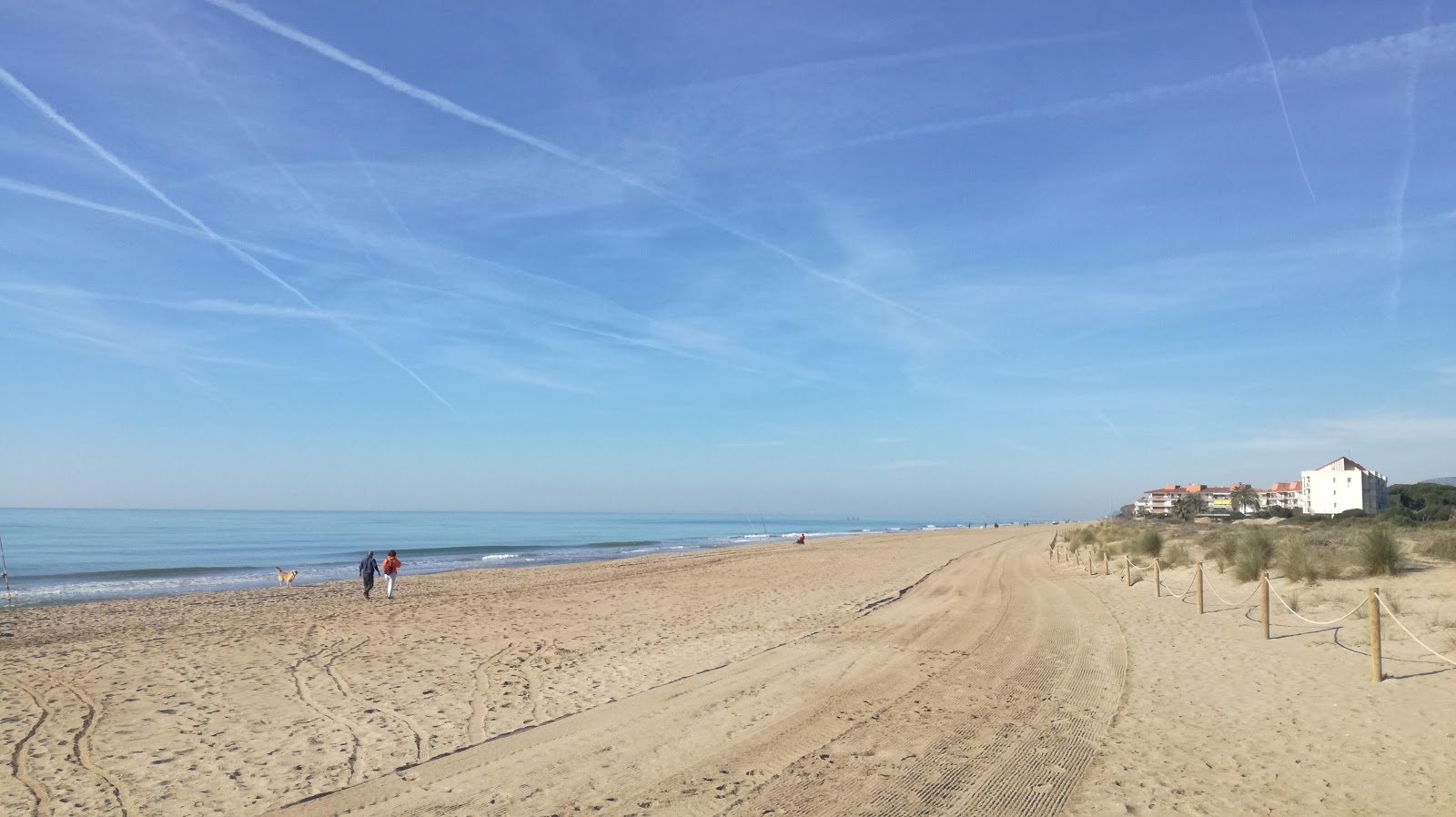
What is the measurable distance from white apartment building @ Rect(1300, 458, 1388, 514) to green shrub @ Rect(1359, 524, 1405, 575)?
59.2 meters

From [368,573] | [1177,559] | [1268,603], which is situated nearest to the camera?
[1268,603]

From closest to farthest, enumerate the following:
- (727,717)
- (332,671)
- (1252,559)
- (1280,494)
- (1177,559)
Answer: (727,717), (332,671), (1252,559), (1177,559), (1280,494)

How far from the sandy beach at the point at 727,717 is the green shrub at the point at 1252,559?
278 centimetres

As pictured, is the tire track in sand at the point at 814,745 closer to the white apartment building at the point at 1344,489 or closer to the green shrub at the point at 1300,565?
the green shrub at the point at 1300,565

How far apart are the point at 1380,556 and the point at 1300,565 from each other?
1.41m

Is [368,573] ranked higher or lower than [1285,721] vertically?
lower

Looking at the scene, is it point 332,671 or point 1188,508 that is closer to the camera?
point 332,671

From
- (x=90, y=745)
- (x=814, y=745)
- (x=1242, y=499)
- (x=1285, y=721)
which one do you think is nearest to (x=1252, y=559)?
(x=1285, y=721)

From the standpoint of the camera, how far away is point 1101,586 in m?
19.9

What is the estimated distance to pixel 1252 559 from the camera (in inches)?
691

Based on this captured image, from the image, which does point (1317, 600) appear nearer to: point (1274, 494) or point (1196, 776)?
point (1196, 776)

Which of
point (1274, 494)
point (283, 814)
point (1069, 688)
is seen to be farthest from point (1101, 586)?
point (1274, 494)

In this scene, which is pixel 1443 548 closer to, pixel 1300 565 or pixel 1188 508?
pixel 1300 565

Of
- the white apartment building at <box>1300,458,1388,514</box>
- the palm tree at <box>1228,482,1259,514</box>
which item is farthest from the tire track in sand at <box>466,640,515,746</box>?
the palm tree at <box>1228,482,1259,514</box>
